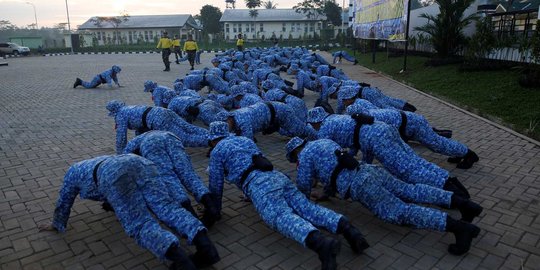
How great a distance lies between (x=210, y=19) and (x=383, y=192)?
183 ft

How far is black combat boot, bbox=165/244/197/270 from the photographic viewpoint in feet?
9.79

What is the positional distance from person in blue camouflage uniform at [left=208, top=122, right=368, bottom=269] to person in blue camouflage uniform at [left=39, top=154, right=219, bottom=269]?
0.62 meters

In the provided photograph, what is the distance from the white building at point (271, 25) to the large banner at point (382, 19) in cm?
3187

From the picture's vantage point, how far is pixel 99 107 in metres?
10.4

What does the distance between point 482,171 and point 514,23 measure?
1274 centimetres

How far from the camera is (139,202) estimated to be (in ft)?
10.7

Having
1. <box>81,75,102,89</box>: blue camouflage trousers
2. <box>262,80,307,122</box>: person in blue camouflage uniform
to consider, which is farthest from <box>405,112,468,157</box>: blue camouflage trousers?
<box>81,75,102,89</box>: blue camouflage trousers

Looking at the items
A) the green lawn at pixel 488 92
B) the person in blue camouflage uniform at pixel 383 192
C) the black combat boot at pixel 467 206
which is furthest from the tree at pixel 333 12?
the black combat boot at pixel 467 206

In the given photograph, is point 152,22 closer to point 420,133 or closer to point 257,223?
point 420,133

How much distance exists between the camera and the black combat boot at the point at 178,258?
2.98 meters

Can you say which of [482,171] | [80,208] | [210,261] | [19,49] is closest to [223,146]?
[210,261]

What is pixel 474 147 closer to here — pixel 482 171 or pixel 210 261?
pixel 482 171

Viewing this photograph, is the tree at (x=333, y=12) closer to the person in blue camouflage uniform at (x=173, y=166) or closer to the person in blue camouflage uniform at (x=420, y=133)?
the person in blue camouflage uniform at (x=420, y=133)

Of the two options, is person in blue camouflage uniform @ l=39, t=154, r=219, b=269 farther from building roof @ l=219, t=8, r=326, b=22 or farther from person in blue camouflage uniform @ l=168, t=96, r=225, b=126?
building roof @ l=219, t=8, r=326, b=22
